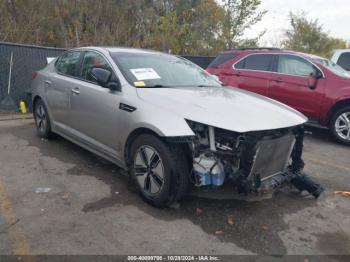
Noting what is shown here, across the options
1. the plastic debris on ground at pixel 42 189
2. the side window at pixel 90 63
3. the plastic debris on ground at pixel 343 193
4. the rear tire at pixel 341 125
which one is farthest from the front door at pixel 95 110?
the rear tire at pixel 341 125

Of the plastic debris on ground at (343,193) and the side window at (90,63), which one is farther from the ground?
the side window at (90,63)

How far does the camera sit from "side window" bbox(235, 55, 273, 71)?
7605 millimetres

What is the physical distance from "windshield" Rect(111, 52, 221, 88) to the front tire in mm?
801

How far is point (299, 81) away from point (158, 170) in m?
4.68

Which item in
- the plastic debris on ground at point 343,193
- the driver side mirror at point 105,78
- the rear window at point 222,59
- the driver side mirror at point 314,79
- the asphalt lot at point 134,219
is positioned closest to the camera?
the asphalt lot at point 134,219

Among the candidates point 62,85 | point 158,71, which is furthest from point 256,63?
point 62,85

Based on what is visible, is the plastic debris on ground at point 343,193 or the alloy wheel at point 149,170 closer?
the alloy wheel at point 149,170

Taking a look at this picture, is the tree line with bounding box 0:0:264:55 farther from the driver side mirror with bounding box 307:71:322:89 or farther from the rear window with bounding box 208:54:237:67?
the driver side mirror with bounding box 307:71:322:89

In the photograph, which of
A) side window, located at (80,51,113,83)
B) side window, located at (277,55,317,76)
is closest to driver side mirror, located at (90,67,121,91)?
side window, located at (80,51,113,83)

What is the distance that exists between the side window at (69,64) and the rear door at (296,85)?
426 cm

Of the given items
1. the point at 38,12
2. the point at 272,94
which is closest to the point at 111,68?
the point at 272,94

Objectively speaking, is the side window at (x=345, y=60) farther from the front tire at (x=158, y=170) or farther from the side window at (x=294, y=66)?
the front tire at (x=158, y=170)

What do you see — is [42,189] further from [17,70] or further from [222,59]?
[222,59]

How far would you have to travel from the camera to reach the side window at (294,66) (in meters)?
6.96
